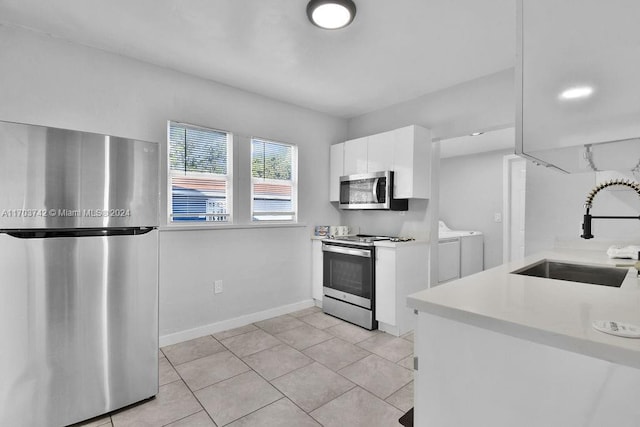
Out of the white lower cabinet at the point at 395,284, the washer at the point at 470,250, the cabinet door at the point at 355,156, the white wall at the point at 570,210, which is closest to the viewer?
the white wall at the point at 570,210

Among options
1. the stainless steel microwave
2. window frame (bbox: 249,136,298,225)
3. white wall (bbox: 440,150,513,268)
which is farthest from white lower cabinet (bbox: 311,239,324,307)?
white wall (bbox: 440,150,513,268)

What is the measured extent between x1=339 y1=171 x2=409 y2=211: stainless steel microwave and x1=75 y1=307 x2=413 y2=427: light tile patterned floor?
4.49 ft

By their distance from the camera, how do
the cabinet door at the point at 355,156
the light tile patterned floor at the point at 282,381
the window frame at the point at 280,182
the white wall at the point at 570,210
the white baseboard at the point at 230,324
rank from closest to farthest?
the light tile patterned floor at the point at 282,381
the white wall at the point at 570,210
the white baseboard at the point at 230,324
the window frame at the point at 280,182
the cabinet door at the point at 355,156

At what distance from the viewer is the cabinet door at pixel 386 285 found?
3.08 metres

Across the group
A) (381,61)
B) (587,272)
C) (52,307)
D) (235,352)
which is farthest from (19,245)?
(587,272)

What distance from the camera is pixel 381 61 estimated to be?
2.72 meters

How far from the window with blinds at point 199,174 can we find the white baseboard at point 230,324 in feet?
3.42

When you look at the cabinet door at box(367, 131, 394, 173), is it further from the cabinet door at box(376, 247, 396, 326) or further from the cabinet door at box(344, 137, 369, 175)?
the cabinet door at box(376, 247, 396, 326)

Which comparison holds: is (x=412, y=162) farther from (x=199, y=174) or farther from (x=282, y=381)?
(x=282, y=381)

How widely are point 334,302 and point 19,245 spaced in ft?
9.07

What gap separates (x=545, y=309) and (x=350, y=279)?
253cm

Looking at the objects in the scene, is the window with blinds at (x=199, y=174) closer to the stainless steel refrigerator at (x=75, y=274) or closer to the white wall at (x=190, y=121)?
the white wall at (x=190, y=121)

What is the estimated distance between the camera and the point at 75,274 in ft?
5.62

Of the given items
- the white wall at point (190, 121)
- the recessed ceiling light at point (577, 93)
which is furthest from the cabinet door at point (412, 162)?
the recessed ceiling light at point (577, 93)
